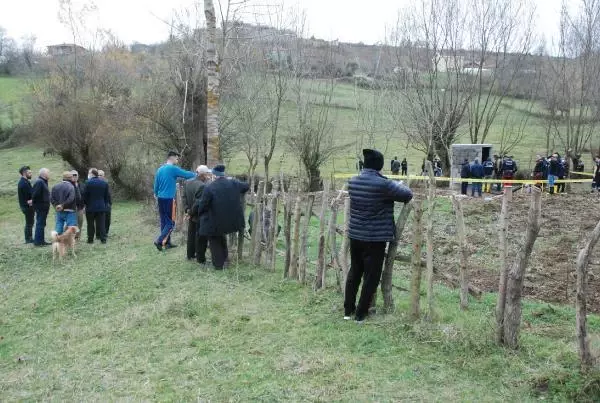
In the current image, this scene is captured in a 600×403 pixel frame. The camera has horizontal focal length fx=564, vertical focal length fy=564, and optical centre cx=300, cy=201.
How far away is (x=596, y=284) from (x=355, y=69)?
25.0 m

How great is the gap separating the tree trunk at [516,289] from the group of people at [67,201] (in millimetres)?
8671

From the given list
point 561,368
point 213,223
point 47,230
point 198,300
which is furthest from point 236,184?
point 47,230

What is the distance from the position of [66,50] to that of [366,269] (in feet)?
127

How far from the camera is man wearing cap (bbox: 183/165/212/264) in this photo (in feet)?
29.8

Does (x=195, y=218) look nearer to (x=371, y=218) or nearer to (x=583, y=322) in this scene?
(x=371, y=218)

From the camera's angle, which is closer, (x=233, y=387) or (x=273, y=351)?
(x=233, y=387)

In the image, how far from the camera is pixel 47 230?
54.4ft

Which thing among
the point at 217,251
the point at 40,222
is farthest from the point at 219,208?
the point at 40,222

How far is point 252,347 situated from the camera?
5.50 m

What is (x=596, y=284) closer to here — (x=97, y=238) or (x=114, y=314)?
(x=114, y=314)

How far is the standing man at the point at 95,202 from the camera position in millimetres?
11805

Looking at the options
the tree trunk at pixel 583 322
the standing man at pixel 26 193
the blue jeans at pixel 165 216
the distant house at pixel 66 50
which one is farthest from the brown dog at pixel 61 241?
the distant house at pixel 66 50

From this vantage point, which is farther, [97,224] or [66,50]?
[66,50]

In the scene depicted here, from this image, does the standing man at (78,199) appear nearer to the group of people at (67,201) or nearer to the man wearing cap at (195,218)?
the group of people at (67,201)
